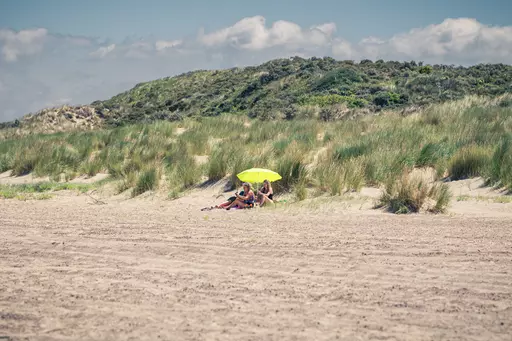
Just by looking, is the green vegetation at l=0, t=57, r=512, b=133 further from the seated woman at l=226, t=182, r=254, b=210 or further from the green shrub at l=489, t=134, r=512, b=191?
the seated woman at l=226, t=182, r=254, b=210

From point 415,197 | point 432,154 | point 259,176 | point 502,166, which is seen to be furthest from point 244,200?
point 502,166

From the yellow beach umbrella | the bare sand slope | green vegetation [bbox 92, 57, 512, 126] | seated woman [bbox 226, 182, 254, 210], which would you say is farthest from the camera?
green vegetation [bbox 92, 57, 512, 126]

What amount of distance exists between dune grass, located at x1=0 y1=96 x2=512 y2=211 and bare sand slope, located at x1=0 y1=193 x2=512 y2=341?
2.80 metres

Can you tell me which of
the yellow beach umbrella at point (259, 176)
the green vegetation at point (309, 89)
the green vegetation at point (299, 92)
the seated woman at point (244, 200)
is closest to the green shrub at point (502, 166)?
the yellow beach umbrella at point (259, 176)

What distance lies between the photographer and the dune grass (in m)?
13.7

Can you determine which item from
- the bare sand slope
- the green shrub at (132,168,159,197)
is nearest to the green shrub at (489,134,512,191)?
the bare sand slope

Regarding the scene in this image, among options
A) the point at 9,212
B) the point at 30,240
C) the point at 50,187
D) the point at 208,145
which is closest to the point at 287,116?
the point at 208,145

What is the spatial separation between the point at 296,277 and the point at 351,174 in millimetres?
6926

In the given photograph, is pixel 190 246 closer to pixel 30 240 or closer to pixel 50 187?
pixel 30 240

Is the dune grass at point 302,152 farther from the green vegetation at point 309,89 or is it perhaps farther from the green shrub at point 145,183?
the green vegetation at point 309,89

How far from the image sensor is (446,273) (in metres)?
6.64

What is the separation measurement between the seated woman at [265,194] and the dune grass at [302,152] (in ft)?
1.99

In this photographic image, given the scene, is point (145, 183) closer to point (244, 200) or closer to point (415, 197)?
point (244, 200)

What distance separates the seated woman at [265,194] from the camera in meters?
12.5
